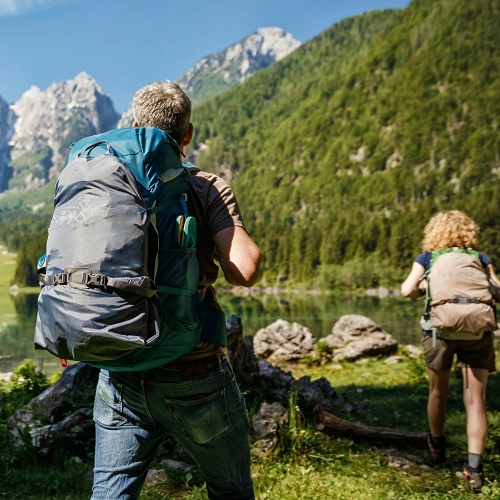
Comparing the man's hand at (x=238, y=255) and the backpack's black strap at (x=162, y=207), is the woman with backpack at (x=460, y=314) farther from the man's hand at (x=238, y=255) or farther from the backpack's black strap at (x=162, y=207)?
the backpack's black strap at (x=162, y=207)

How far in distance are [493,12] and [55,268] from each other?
663 ft

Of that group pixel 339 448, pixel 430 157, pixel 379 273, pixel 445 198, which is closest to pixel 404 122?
pixel 430 157

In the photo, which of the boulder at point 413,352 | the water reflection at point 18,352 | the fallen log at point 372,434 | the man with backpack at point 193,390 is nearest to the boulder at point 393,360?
the boulder at point 413,352

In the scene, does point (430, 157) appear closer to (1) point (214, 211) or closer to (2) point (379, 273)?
(2) point (379, 273)

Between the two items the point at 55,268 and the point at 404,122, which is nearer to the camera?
the point at 55,268

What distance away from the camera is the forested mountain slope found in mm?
97750

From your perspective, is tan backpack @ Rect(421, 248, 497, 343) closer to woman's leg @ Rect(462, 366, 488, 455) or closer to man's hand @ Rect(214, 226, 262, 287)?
woman's leg @ Rect(462, 366, 488, 455)

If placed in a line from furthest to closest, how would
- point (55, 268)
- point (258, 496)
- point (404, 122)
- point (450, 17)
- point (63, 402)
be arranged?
1. point (450, 17)
2. point (404, 122)
3. point (63, 402)
4. point (258, 496)
5. point (55, 268)

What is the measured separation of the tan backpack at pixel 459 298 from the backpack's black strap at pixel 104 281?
3.01 metres

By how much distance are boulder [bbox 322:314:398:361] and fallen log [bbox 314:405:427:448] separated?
8586 mm

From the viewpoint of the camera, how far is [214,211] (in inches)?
79.1

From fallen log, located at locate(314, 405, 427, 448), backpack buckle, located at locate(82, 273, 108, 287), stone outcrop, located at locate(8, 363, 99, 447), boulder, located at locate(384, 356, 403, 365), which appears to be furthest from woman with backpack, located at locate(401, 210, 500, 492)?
boulder, located at locate(384, 356, 403, 365)

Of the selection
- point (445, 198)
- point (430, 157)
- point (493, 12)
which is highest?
point (493, 12)

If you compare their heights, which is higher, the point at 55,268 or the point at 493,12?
the point at 493,12
